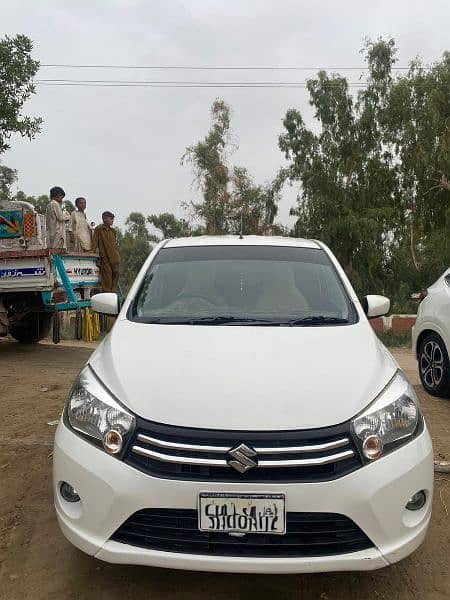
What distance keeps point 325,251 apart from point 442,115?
22.0 m

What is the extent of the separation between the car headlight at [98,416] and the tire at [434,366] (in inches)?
154

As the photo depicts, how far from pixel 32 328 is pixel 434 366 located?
A: 6.38 metres

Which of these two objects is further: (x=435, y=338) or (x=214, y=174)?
(x=214, y=174)

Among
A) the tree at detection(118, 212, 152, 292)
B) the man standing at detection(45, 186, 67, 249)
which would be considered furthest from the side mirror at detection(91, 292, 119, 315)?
the tree at detection(118, 212, 152, 292)

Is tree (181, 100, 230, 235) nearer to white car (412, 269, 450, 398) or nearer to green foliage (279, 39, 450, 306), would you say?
green foliage (279, 39, 450, 306)

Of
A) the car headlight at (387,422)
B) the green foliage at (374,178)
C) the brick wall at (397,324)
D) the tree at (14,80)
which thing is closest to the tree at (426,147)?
the green foliage at (374,178)

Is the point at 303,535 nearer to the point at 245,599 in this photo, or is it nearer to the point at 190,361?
the point at 245,599

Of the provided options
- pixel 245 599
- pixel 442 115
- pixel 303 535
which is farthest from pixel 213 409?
pixel 442 115

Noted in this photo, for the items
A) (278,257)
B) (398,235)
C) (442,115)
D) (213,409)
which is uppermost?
(442,115)

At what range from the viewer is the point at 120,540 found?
217cm

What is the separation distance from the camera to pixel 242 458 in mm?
2090

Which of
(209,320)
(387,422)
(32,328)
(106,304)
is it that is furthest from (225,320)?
(32,328)

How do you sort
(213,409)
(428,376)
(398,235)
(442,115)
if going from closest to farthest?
1. (213,409)
2. (428,376)
3. (442,115)
4. (398,235)

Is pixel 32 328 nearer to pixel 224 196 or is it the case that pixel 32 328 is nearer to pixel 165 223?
pixel 224 196
